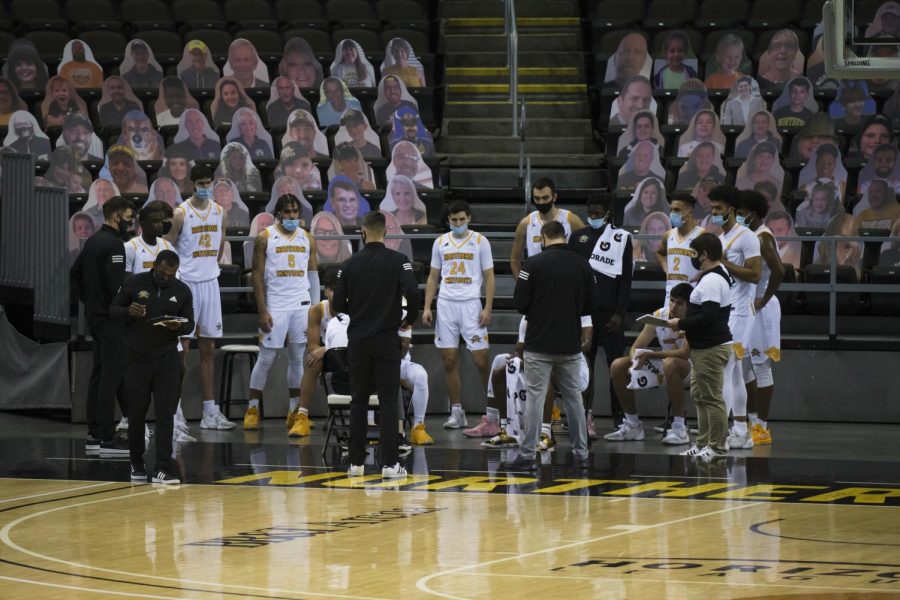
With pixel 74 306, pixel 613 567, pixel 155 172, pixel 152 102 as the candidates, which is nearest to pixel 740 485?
pixel 613 567

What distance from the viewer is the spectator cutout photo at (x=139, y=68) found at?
18.3m

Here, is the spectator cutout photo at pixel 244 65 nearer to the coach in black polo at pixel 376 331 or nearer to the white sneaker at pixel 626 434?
the white sneaker at pixel 626 434

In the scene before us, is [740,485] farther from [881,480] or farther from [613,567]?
[613,567]

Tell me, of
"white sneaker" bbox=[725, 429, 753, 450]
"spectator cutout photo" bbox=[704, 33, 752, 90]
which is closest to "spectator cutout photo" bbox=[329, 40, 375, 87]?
"spectator cutout photo" bbox=[704, 33, 752, 90]

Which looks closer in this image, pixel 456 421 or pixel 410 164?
pixel 456 421

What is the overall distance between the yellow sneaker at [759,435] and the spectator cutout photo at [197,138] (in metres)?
6.89

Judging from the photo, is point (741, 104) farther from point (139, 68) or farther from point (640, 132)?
point (139, 68)

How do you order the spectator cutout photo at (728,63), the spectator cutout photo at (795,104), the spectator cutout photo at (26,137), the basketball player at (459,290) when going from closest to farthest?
the basketball player at (459,290), the spectator cutout photo at (26,137), the spectator cutout photo at (795,104), the spectator cutout photo at (728,63)

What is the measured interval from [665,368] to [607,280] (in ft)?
3.17

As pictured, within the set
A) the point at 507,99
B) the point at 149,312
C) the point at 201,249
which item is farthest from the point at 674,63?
the point at 149,312

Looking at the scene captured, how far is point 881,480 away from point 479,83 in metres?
9.99

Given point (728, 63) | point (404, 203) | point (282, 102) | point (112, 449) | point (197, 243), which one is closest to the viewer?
point (112, 449)

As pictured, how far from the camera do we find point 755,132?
17.1 metres

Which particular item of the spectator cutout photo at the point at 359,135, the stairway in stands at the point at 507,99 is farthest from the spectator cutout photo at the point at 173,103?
the stairway in stands at the point at 507,99
